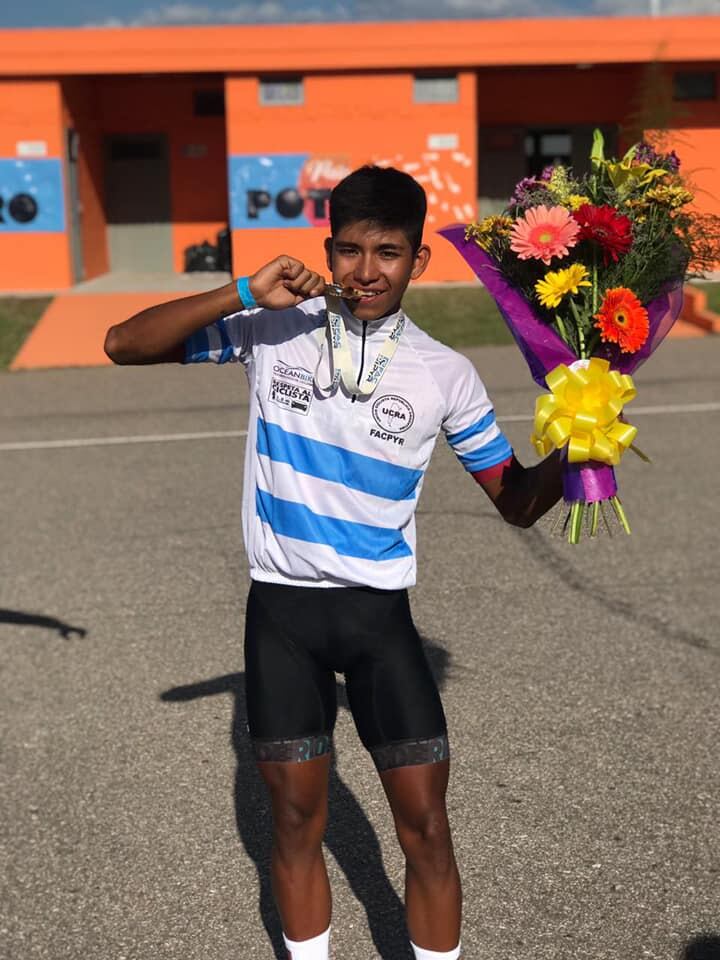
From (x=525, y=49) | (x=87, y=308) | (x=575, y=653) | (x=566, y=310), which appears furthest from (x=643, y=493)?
(x=525, y=49)

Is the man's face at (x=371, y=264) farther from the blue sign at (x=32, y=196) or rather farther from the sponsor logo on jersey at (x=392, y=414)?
the blue sign at (x=32, y=196)

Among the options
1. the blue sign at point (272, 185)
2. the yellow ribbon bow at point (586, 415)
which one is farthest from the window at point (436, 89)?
the yellow ribbon bow at point (586, 415)

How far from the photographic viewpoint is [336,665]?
3.09 m

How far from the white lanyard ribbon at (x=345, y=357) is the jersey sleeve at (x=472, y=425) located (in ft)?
0.63

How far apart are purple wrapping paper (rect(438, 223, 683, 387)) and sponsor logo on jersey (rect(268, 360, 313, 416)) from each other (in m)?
0.55

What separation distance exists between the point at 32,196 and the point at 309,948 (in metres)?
24.7

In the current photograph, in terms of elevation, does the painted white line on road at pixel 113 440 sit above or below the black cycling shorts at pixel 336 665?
below

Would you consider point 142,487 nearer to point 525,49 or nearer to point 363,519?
point 363,519

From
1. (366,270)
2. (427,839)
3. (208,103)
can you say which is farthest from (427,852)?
(208,103)

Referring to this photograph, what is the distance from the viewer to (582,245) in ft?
10.3

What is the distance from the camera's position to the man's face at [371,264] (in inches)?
118

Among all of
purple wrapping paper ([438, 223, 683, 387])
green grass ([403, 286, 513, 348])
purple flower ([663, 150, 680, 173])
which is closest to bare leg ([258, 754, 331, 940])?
purple wrapping paper ([438, 223, 683, 387])

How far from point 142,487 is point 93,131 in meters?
21.3

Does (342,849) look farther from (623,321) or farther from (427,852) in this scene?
(623,321)
